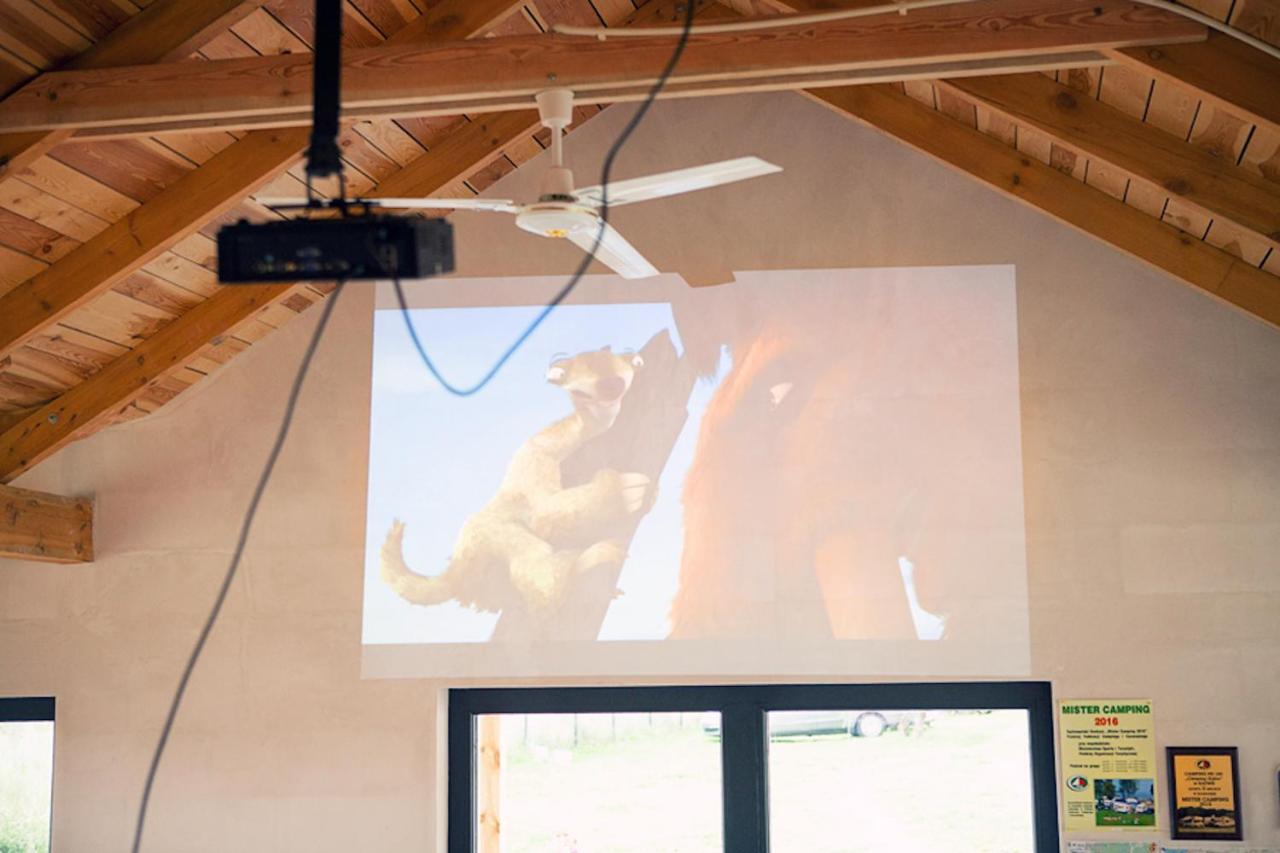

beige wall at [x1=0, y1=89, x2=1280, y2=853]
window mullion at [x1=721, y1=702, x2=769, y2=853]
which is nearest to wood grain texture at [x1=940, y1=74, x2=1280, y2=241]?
beige wall at [x1=0, y1=89, x2=1280, y2=853]

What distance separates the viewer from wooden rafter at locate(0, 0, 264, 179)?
3.52m

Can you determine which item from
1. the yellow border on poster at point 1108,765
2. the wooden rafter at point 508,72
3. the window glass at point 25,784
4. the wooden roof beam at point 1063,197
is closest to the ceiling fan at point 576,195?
the wooden rafter at point 508,72

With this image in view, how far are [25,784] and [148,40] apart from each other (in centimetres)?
295

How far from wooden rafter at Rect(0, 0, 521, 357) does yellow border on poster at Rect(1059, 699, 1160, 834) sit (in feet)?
9.37

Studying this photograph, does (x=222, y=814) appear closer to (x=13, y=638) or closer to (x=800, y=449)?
(x=13, y=638)

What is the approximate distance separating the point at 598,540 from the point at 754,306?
38.7 inches

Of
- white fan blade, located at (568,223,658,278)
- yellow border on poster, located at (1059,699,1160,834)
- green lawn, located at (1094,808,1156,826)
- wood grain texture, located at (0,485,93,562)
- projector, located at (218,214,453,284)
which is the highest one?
white fan blade, located at (568,223,658,278)

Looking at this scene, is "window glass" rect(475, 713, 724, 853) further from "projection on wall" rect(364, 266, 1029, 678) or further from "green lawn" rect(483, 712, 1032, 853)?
"projection on wall" rect(364, 266, 1029, 678)

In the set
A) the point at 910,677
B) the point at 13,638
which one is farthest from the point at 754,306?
the point at 13,638

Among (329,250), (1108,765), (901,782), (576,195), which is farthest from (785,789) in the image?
(329,250)

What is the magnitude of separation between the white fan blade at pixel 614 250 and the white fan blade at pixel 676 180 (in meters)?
0.11

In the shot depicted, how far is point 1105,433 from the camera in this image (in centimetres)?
465

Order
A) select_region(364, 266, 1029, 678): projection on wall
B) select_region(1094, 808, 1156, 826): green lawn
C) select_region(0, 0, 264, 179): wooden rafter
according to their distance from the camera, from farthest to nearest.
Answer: select_region(364, 266, 1029, 678): projection on wall, select_region(1094, 808, 1156, 826): green lawn, select_region(0, 0, 264, 179): wooden rafter

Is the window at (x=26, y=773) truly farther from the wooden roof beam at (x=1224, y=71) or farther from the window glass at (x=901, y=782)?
the wooden roof beam at (x=1224, y=71)
